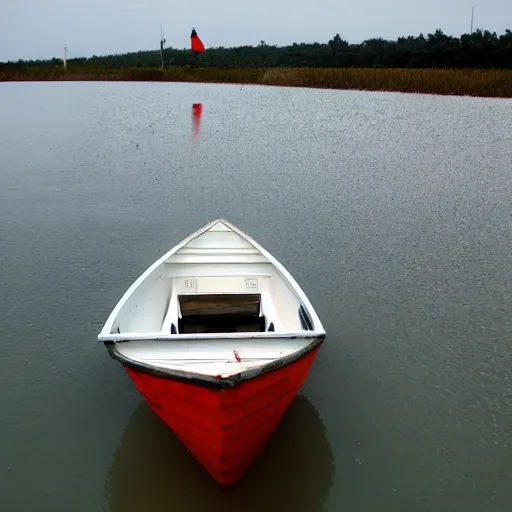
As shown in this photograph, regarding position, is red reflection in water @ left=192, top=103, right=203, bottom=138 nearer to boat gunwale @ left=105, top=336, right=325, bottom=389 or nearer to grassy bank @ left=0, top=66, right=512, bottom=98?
grassy bank @ left=0, top=66, right=512, bottom=98

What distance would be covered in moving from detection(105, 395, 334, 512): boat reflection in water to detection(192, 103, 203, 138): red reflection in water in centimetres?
1523

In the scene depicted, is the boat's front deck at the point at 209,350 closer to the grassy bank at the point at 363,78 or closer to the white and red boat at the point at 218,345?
the white and red boat at the point at 218,345

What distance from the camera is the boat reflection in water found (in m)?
4.54

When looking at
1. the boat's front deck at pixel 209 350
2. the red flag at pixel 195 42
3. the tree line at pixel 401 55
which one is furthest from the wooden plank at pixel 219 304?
the red flag at pixel 195 42

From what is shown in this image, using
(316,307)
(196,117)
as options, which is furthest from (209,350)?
(196,117)

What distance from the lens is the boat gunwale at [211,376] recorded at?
396 cm

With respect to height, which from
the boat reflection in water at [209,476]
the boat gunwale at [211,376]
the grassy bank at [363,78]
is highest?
the grassy bank at [363,78]

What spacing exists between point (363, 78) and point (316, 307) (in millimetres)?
26185

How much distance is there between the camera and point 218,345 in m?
4.99

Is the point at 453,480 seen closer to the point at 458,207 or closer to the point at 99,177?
the point at 458,207

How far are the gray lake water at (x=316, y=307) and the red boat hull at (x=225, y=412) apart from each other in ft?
0.95

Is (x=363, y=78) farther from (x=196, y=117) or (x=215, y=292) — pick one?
(x=215, y=292)

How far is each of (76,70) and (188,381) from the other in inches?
2129

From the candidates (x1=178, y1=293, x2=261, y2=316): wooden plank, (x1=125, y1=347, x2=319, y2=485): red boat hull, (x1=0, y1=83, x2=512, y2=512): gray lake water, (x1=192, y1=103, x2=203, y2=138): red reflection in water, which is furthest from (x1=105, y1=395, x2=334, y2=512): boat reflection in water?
(x1=192, y1=103, x2=203, y2=138): red reflection in water
